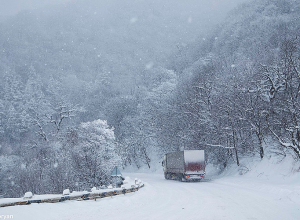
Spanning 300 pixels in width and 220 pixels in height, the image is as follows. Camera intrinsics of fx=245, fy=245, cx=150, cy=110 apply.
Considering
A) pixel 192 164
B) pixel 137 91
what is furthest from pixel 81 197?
pixel 137 91

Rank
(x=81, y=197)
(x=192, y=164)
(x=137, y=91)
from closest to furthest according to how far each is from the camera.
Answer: (x=81, y=197)
(x=192, y=164)
(x=137, y=91)

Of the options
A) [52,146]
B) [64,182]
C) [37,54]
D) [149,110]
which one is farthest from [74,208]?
[37,54]

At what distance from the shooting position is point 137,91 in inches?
3091

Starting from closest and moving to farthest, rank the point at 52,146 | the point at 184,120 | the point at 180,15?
the point at 184,120
the point at 52,146
the point at 180,15

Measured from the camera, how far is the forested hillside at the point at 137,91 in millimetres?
25516

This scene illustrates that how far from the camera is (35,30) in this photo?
157 meters

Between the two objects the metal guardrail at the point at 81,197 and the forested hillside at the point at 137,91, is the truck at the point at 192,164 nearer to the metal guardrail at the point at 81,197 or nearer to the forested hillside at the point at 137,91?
the forested hillside at the point at 137,91

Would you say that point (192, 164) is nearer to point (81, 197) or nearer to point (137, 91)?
point (81, 197)

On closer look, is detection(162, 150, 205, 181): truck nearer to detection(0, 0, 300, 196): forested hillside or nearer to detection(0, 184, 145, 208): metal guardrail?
detection(0, 0, 300, 196): forested hillside

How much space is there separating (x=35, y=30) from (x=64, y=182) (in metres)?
151

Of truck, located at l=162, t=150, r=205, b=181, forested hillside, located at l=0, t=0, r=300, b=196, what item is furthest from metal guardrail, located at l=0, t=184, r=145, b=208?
forested hillside, located at l=0, t=0, r=300, b=196

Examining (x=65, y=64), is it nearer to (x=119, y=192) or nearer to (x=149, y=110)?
(x=149, y=110)

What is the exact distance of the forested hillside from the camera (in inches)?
1005

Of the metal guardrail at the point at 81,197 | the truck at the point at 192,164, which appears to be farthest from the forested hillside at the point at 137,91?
the metal guardrail at the point at 81,197
